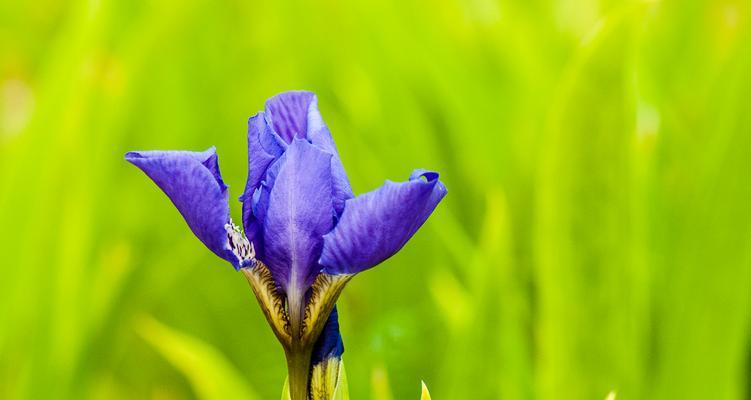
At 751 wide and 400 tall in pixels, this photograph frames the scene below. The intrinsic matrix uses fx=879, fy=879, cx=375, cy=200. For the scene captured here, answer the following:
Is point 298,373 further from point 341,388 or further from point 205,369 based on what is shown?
point 205,369

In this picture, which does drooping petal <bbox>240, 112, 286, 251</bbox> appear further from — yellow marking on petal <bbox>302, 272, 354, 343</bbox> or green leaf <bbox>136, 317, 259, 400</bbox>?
green leaf <bbox>136, 317, 259, 400</bbox>

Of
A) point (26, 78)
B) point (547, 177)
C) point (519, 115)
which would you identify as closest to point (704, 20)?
point (519, 115)

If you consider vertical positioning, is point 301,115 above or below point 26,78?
below

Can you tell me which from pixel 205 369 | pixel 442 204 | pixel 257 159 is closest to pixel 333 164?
pixel 257 159

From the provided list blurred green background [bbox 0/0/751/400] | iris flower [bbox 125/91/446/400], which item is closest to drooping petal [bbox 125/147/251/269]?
iris flower [bbox 125/91/446/400]

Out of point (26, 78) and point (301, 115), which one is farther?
point (26, 78)

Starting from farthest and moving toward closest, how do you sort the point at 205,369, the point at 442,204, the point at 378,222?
the point at 442,204 < the point at 205,369 < the point at 378,222

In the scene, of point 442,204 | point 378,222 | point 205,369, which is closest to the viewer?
point 378,222

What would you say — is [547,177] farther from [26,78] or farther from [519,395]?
[26,78]
